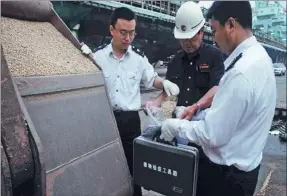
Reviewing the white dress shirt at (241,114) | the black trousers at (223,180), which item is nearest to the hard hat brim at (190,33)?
the white dress shirt at (241,114)

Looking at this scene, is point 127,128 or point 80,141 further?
point 127,128

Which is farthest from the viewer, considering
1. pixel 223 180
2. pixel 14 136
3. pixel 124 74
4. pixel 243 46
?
pixel 124 74

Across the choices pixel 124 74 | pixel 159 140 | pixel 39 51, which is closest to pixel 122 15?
pixel 124 74

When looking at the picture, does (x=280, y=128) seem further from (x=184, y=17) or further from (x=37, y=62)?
(x=37, y=62)

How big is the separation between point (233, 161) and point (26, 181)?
935 mm

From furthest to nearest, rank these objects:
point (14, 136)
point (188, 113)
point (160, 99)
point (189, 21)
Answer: point (160, 99)
point (189, 21)
point (188, 113)
point (14, 136)

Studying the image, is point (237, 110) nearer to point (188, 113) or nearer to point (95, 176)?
point (188, 113)

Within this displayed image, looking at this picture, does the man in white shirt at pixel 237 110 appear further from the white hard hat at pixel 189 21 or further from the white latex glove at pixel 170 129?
the white hard hat at pixel 189 21

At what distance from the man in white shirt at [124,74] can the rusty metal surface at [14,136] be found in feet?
3.51

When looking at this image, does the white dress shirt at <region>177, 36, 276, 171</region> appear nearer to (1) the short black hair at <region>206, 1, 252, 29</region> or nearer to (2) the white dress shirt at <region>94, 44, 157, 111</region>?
(1) the short black hair at <region>206, 1, 252, 29</region>

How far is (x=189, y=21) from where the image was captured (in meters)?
1.98

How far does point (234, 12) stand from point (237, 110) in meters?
0.46

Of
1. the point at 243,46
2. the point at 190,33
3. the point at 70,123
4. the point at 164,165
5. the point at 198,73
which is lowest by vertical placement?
the point at 164,165

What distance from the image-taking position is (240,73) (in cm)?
130
